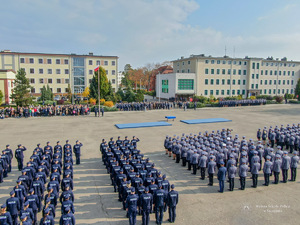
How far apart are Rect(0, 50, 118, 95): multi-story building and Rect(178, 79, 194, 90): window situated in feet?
62.9

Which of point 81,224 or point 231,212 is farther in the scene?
point 231,212

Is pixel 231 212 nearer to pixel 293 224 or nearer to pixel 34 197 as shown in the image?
pixel 293 224

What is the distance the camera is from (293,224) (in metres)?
8.56

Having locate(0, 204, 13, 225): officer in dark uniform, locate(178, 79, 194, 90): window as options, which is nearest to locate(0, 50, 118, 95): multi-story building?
locate(178, 79, 194, 90): window

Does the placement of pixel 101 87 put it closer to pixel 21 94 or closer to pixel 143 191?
pixel 21 94

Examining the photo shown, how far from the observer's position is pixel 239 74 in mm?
60844

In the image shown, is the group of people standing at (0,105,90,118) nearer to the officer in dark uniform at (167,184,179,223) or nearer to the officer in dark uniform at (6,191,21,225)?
the officer in dark uniform at (6,191,21,225)

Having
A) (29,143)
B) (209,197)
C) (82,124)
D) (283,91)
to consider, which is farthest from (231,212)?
(283,91)

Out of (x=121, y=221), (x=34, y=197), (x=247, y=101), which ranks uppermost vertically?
(x=247, y=101)

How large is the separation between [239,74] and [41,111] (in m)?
A: 47.9

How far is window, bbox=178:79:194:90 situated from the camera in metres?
56.3

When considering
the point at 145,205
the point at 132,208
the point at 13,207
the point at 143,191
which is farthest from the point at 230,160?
the point at 13,207

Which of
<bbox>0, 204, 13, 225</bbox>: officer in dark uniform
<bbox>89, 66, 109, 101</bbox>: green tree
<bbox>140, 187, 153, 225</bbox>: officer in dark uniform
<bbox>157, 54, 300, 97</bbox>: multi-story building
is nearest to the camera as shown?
<bbox>0, 204, 13, 225</bbox>: officer in dark uniform

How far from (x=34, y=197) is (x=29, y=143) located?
40.5 feet
